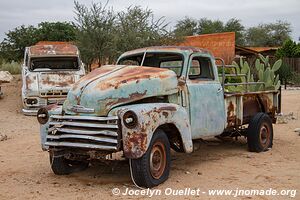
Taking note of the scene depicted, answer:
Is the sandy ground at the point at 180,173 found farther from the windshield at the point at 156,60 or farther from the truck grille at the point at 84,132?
the windshield at the point at 156,60

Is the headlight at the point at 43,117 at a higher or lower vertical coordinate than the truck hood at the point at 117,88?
lower

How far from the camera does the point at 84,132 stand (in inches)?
217

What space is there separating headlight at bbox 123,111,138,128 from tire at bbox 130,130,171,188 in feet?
1.28

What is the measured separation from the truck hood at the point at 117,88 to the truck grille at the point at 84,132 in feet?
0.48

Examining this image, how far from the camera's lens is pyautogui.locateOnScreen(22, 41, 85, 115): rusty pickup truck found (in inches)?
537

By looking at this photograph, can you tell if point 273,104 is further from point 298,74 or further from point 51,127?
point 298,74

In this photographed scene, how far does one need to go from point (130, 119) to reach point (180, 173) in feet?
4.97

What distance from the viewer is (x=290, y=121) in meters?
12.1

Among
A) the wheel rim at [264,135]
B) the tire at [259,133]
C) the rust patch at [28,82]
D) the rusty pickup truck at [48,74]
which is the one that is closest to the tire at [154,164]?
the tire at [259,133]

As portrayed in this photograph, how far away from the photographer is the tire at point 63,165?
6266 mm

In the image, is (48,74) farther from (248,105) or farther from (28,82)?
(248,105)

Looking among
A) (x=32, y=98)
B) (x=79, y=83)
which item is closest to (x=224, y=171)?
(x=79, y=83)

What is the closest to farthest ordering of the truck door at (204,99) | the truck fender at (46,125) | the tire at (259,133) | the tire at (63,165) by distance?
the truck fender at (46,125)
the tire at (63,165)
the truck door at (204,99)
the tire at (259,133)

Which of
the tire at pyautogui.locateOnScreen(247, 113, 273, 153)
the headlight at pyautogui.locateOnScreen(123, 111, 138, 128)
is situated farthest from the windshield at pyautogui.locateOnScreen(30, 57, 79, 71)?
the headlight at pyautogui.locateOnScreen(123, 111, 138, 128)
